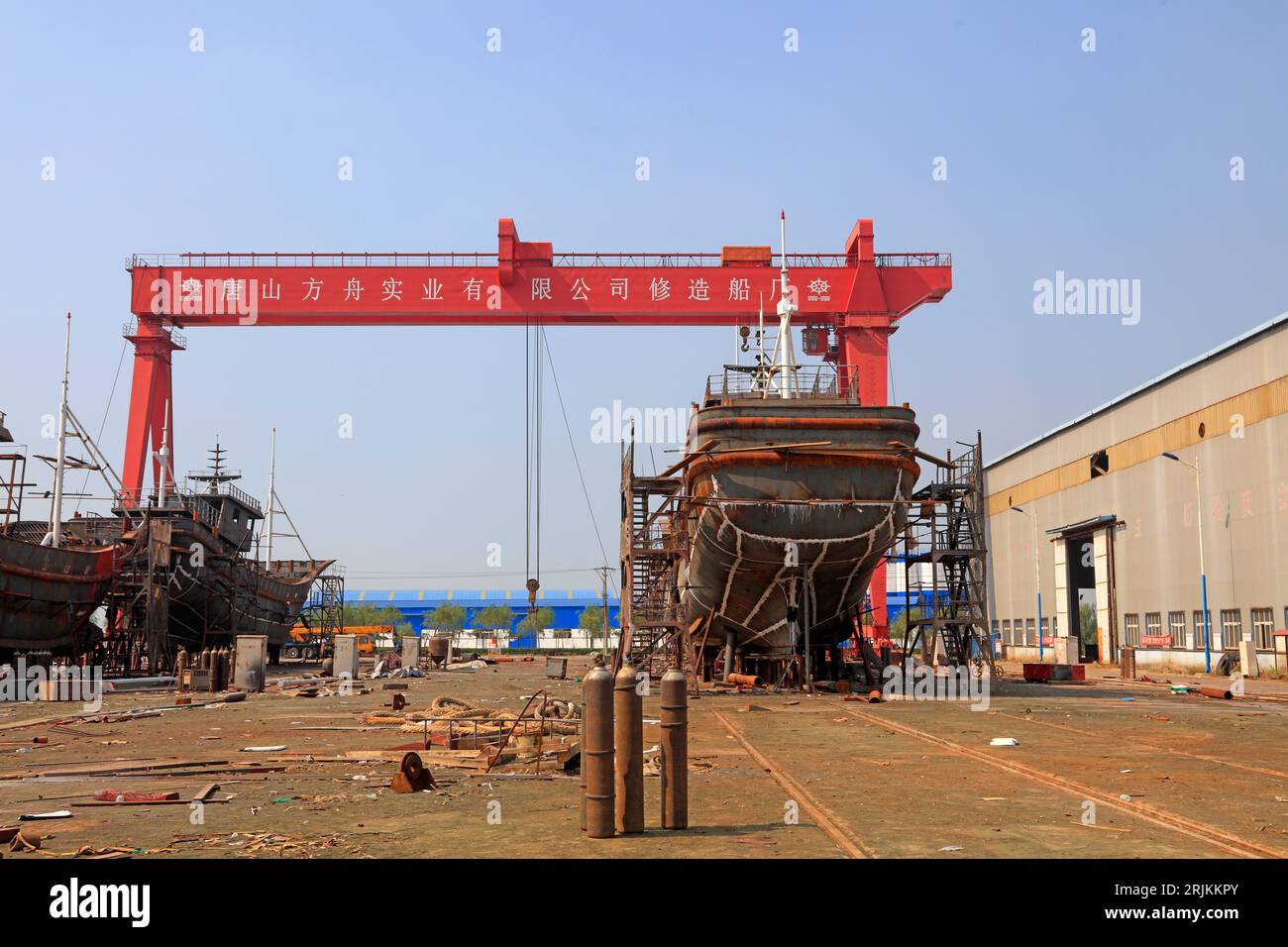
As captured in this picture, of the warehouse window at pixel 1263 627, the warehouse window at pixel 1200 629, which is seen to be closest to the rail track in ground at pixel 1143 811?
the warehouse window at pixel 1263 627

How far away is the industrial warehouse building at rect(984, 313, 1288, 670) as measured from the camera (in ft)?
125

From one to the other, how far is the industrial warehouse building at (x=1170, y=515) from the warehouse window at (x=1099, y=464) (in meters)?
0.07

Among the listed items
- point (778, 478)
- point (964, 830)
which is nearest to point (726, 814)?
point (964, 830)

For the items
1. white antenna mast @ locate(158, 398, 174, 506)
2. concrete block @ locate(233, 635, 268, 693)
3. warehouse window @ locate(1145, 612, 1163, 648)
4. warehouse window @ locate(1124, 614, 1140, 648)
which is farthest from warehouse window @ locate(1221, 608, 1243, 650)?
white antenna mast @ locate(158, 398, 174, 506)

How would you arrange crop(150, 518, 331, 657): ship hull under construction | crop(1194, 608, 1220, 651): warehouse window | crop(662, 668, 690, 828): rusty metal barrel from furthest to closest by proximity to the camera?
crop(1194, 608, 1220, 651): warehouse window → crop(150, 518, 331, 657): ship hull under construction → crop(662, 668, 690, 828): rusty metal barrel

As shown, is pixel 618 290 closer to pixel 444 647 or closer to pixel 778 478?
pixel 444 647

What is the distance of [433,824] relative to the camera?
746 centimetres

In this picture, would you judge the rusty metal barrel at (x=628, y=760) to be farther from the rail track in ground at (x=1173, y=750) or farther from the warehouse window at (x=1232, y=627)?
the warehouse window at (x=1232, y=627)

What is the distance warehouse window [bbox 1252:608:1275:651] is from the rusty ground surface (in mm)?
23871

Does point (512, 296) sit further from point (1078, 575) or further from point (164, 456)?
point (1078, 575)

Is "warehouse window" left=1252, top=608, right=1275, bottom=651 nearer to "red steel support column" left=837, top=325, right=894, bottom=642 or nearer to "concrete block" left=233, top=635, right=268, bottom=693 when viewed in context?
"red steel support column" left=837, top=325, right=894, bottom=642

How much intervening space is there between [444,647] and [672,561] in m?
22.0

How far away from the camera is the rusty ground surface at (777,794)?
6.65 metres

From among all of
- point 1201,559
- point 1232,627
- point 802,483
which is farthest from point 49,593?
point 1232,627
